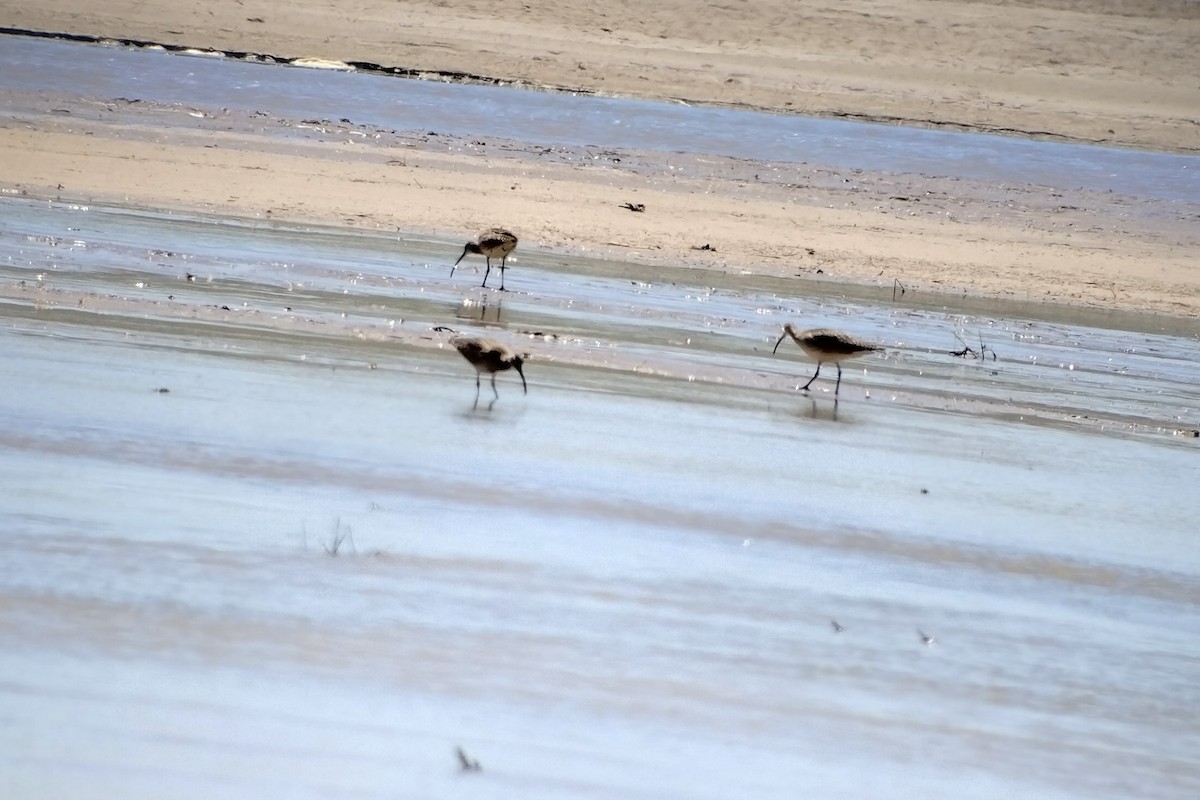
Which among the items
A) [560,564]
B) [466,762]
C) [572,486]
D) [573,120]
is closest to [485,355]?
[572,486]

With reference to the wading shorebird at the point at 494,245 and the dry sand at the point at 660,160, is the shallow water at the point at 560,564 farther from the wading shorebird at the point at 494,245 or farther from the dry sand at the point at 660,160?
the dry sand at the point at 660,160

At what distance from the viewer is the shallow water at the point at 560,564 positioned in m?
4.79

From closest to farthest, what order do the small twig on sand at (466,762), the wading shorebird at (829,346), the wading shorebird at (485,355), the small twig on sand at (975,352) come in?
the small twig on sand at (466,762) → the wading shorebird at (485,355) → the wading shorebird at (829,346) → the small twig on sand at (975,352)

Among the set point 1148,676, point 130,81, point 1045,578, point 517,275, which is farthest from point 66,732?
point 130,81

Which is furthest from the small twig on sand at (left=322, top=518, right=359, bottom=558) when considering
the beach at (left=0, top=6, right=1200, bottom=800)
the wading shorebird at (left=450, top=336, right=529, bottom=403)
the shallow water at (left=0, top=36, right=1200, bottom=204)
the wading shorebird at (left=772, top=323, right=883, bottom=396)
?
the shallow water at (left=0, top=36, right=1200, bottom=204)

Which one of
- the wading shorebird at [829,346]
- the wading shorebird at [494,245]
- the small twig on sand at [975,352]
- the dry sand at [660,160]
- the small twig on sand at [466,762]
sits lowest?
the small twig on sand at [466,762]

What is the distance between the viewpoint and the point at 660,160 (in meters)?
23.1

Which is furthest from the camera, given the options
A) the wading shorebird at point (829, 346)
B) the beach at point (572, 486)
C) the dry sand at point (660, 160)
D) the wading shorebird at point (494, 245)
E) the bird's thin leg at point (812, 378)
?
the dry sand at point (660, 160)

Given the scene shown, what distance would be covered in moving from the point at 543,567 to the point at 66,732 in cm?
215

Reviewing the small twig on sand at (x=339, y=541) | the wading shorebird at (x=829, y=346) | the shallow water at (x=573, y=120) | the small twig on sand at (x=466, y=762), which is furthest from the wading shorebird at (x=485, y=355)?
the shallow water at (x=573, y=120)

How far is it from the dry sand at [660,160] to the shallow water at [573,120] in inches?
66.4

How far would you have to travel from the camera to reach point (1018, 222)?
20.7m

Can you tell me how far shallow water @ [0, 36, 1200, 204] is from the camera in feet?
82.3

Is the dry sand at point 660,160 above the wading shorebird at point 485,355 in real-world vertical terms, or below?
above
